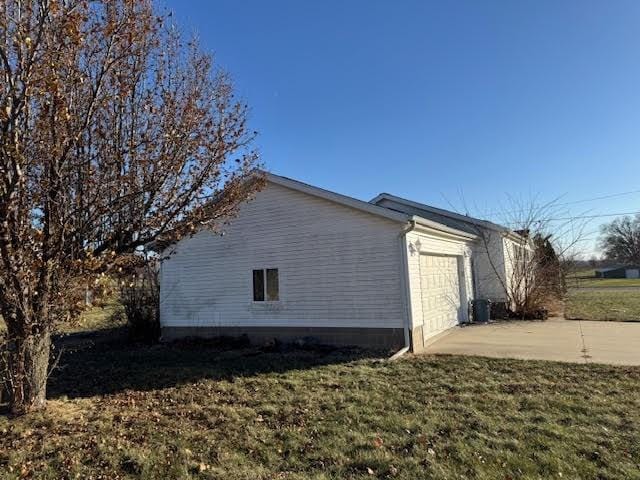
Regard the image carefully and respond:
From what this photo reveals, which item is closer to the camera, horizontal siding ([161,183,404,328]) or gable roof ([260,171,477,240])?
gable roof ([260,171,477,240])

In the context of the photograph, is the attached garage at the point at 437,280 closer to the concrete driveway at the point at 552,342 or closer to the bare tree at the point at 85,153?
the concrete driveway at the point at 552,342

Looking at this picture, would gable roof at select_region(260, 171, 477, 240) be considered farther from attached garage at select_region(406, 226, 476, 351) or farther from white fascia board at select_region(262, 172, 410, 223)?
attached garage at select_region(406, 226, 476, 351)

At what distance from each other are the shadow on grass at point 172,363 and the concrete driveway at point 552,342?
240 cm

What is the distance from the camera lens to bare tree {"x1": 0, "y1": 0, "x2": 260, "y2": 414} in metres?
5.04

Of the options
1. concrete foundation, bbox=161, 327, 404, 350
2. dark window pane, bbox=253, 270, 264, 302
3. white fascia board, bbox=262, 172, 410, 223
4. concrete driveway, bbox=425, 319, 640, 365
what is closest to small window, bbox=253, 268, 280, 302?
dark window pane, bbox=253, 270, 264, 302

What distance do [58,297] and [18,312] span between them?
0.54m

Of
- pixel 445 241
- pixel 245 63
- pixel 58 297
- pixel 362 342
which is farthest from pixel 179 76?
pixel 445 241

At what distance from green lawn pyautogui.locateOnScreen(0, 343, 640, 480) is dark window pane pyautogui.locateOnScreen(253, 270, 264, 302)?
3607mm

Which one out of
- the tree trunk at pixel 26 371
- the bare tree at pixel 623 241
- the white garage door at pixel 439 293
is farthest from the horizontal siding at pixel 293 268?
the bare tree at pixel 623 241

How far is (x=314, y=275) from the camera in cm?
1124

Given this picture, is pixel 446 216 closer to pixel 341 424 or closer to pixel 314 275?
pixel 314 275

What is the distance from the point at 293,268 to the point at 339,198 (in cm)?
226

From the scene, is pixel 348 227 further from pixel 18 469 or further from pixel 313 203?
pixel 18 469

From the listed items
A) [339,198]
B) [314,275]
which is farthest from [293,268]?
[339,198]
